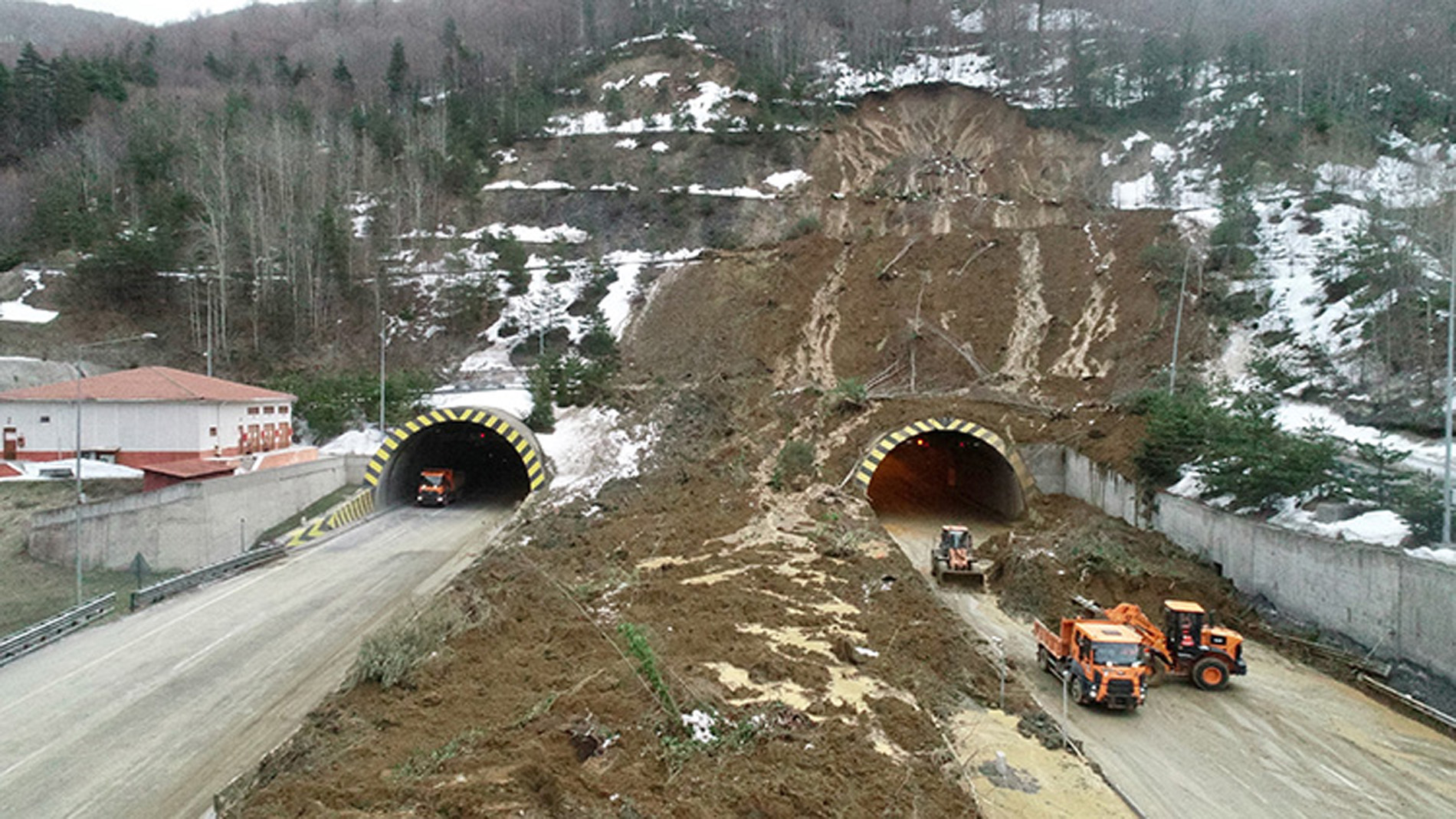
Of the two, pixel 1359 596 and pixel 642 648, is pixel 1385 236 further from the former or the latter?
pixel 642 648

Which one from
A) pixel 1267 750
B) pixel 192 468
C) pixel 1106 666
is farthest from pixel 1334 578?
pixel 192 468

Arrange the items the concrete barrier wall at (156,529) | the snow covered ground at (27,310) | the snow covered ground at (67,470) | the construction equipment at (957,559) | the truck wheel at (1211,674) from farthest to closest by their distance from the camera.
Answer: the snow covered ground at (27,310) < the snow covered ground at (67,470) < the concrete barrier wall at (156,529) < the construction equipment at (957,559) < the truck wheel at (1211,674)

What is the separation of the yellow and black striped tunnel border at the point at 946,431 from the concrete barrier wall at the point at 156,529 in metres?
19.0

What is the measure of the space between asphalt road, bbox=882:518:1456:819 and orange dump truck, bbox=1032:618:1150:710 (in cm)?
37

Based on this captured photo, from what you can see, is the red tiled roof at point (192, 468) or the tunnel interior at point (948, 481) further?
the tunnel interior at point (948, 481)

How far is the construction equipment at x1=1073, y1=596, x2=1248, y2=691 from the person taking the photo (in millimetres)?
13820

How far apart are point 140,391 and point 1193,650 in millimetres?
31564

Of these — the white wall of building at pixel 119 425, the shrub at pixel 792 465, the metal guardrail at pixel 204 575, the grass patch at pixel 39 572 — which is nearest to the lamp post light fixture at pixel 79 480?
the grass patch at pixel 39 572

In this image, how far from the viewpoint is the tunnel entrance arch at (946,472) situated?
85.5 feet

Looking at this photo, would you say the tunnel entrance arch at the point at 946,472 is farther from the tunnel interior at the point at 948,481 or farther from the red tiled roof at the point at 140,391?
the red tiled roof at the point at 140,391

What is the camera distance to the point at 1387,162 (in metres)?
40.4

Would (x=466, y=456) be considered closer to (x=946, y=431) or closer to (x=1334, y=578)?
(x=946, y=431)

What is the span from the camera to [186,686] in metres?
12.7

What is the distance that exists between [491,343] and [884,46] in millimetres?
44145
